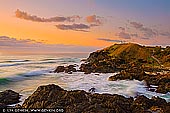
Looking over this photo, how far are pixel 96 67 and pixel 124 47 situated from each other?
3866cm

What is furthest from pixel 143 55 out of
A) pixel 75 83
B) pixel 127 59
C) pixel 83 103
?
pixel 83 103

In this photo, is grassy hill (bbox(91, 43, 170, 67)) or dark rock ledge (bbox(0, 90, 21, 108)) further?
grassy hill (bbox(91, 43, 170, 67))

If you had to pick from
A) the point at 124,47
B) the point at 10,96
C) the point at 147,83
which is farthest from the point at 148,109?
the point at 124,47

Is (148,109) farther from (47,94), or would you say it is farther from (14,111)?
(14,111)

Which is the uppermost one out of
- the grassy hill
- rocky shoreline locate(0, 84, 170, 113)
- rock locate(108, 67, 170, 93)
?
rocky shoreline locate(0, 84, 170, 113)

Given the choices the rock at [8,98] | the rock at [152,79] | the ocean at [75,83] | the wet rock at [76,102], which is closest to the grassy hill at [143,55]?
the ocean at [75,83]

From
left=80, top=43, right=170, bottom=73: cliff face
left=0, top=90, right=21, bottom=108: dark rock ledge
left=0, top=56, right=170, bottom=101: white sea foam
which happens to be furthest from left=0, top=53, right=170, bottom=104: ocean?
left=80, top=43, right=170, bottom=73: cliff face

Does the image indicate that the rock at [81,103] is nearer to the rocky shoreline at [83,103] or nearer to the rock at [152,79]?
the rocky shoreline at [83,103]

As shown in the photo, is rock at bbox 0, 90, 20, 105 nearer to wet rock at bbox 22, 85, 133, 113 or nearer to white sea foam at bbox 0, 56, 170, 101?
white sea foam at bbox 0, 56, 170, 101

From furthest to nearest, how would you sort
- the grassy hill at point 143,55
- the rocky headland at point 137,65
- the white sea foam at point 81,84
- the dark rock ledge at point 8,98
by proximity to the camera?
the grassy hill at point 143,55 < the rocky headland at point 137,65 < the white sea foam at point 81,84 < the dark rock ledge at point 8,98

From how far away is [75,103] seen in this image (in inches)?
620

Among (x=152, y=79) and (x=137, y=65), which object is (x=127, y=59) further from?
(x=152, y=79)

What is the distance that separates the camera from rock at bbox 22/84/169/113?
15.0 metres

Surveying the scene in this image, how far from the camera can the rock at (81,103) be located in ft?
49.3
